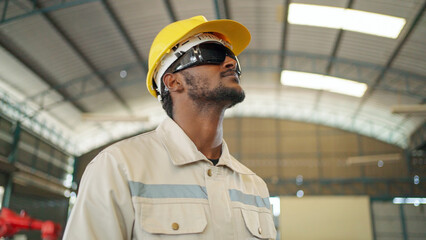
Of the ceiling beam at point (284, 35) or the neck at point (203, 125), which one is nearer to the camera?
the neck at point (203, 125)

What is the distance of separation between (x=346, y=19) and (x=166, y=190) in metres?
14.6

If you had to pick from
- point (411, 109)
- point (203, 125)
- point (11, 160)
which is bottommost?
point (203, 125)

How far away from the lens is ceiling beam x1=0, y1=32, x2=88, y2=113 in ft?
49.1

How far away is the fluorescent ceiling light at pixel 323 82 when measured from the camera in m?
19.8

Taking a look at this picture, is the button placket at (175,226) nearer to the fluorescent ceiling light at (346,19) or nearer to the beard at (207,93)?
the beard at (207,93)

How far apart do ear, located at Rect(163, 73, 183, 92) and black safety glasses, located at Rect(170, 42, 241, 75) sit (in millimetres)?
43

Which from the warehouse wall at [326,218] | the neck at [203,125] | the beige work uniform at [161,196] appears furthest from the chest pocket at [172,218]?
the warehouse wall at [326,218]

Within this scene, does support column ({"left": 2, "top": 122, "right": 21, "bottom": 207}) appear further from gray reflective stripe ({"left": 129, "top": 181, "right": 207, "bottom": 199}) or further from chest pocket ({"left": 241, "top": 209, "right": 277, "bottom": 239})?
gray reflective stripe ({"left": 129, "top": 181, "right": 207, "bottom": 199})

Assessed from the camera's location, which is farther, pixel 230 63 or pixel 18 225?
pixel 18 225

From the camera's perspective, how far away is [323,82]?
2045 cm

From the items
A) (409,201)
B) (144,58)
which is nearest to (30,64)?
(144,58)

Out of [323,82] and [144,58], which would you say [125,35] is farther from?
[323,82]

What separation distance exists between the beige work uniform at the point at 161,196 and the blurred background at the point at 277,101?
12.5m

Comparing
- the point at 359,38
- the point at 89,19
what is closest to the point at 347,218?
the point at 359,38
